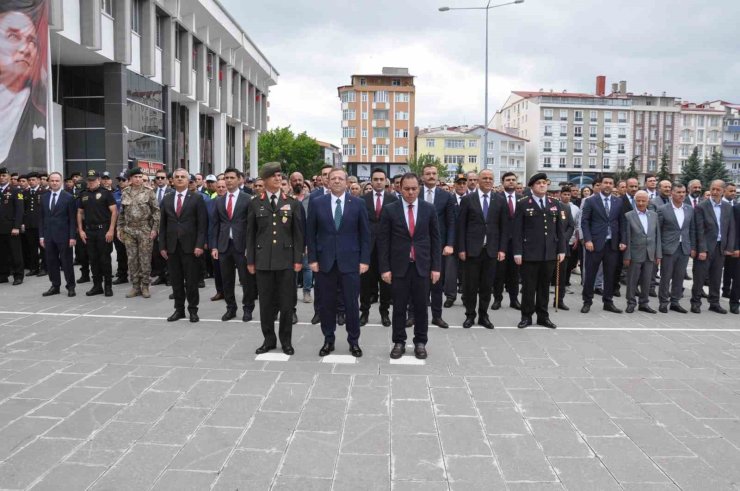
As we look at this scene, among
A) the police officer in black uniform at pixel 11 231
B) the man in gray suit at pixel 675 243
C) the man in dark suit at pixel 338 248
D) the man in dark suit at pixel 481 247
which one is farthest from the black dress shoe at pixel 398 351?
the police officer in black uniform at pixel 11 231

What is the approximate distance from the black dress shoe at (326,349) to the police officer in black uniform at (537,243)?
2923 millimetres

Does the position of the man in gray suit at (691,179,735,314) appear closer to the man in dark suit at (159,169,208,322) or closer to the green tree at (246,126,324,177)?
the man in dark suit at (159,169,208,322)

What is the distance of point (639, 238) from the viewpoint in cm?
951

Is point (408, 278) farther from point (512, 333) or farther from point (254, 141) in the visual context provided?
point (254, 141)

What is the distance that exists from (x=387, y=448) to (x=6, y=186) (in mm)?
10955

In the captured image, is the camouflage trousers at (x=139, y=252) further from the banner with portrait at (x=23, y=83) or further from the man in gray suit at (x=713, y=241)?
the man in gray suit at (x=713, y=241)

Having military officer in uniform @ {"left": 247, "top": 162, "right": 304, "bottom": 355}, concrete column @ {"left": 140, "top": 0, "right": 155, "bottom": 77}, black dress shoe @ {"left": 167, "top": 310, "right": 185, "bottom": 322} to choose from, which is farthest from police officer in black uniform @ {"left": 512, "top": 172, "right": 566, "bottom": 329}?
concrete column @ {"left": 140, "top": 0, "right": 155, "bottom": 77}

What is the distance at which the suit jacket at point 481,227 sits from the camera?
8.26m

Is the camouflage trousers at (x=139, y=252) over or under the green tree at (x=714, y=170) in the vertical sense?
under

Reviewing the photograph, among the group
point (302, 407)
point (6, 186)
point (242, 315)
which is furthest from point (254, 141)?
point (302, 407)

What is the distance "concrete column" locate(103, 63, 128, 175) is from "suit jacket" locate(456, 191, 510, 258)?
17995mm

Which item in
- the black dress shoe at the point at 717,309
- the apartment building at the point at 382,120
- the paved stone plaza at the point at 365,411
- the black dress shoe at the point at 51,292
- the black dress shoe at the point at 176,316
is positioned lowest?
the paved stone plaza at the point at 365,411

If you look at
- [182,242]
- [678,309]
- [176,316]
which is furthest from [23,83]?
[678,309]

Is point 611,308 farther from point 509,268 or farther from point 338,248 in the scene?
point 338,248
